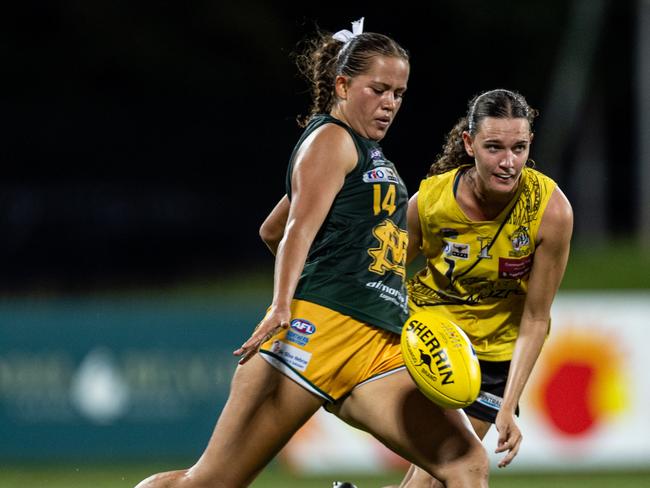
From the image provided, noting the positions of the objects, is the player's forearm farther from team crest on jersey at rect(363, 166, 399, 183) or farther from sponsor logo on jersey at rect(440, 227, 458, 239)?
team crest on jersey at rect(363, 166, 399, 183)

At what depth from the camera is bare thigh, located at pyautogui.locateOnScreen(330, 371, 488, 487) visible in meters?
4.36

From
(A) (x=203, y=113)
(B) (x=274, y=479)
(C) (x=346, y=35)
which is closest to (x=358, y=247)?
(C) (x=346, y=35)

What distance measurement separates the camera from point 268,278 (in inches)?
638

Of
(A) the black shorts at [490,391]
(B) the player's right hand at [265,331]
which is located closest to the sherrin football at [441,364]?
(B) the player's right hand at [265,331]

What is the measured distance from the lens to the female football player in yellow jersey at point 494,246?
4.69 meters

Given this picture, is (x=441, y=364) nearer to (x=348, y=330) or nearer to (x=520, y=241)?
(x=348, y=330)

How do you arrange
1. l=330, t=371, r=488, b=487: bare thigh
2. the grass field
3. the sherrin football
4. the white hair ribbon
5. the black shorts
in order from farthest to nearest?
the grass field, the black shorts, the white hair ribbon, l=330, t=371, r=488, b=487: bare thigh, the sherrin football

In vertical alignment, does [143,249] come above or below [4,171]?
below

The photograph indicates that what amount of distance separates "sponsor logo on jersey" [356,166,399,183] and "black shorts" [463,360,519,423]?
3.45 feet

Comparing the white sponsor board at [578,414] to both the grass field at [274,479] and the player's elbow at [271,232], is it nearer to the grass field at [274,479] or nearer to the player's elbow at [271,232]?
the grass field at [274,479]

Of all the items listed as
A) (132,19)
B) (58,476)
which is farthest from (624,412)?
(132,19)

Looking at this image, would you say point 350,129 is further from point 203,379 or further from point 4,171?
point 4,171

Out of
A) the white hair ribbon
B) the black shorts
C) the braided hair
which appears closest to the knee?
the black shorts

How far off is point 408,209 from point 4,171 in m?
10.9
